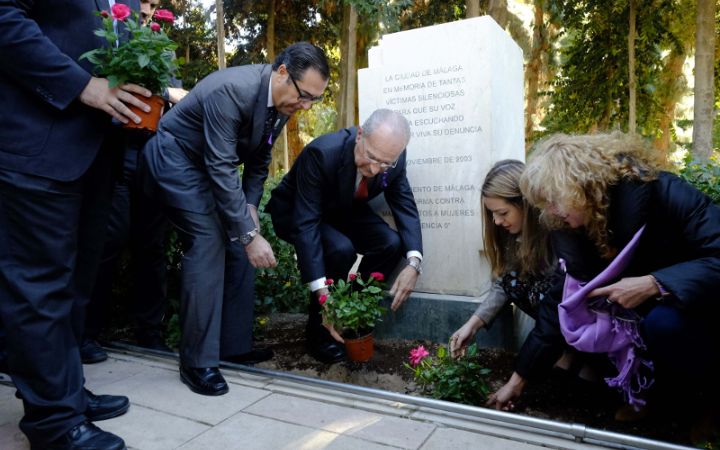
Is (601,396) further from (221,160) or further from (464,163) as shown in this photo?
(221,160)

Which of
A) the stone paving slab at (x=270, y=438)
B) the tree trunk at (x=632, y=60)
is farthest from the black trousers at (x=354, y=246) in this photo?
the tree trunk at (x=632, y=60)

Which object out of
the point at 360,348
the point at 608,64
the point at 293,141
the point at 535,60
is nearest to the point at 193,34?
the point at 293,141

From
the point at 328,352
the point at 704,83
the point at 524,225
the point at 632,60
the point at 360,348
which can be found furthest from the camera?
the point at 632,60

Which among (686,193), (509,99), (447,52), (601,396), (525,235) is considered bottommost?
(601,396)

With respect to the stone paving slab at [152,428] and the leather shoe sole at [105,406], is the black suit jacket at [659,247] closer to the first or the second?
the stone paving slab at [152,428]

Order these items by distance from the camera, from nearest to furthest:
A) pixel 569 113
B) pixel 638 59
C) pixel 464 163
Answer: pixel 464 163 < pixel 638 59 < pixel 569 113

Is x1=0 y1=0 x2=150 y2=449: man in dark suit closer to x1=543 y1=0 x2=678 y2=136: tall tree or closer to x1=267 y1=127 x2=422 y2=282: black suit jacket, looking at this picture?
x1=267 y1=127 x2=422 y2=282: black suit jacket

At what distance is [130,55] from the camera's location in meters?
1.90

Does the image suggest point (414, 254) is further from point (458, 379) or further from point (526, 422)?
point (526, 422)

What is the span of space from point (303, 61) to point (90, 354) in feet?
6.32

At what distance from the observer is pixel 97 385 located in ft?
8.03

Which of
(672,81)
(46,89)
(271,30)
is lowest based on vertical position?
(46,89)

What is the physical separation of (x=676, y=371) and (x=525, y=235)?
889 millimetres

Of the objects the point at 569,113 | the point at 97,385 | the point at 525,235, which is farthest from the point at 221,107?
the point at 569,113
